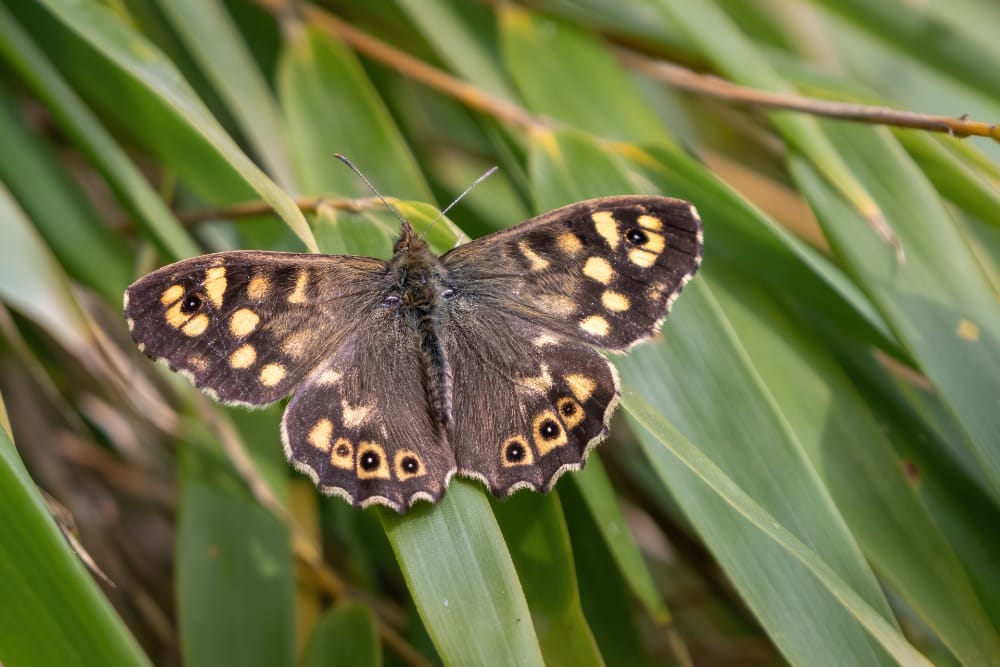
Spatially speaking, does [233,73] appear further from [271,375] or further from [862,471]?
[862,471]

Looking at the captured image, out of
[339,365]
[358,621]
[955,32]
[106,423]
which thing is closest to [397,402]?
[339,365]

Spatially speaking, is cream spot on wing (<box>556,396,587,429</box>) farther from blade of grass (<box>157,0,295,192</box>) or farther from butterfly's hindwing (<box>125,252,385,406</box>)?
blade of grass (<box>157,0,295,192</box>)

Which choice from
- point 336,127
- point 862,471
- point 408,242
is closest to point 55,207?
point 336,127

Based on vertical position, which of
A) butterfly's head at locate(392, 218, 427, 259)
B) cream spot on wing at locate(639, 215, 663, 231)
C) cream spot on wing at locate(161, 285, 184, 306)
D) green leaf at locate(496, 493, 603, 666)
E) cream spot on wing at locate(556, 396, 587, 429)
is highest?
cream spot on wing at locate(639, 215, 663, 231)

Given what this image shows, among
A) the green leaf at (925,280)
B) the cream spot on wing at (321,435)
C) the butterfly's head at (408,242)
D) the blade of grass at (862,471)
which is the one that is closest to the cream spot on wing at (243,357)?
the cream spot on wing at (321,435)

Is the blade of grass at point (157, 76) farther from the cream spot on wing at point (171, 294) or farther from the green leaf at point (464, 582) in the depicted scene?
the green leaf at point (464, 582)

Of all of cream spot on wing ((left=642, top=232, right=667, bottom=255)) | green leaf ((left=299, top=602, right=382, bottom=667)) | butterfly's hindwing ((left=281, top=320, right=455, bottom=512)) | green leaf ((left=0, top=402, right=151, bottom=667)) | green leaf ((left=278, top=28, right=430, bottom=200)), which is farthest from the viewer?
green leaf ((left=278, top=28, right=430, bottom=200))

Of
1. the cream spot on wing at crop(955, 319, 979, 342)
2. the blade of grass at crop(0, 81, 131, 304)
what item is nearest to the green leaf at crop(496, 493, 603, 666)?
the cream spot on wing at crop(955, 319, 979, 342)

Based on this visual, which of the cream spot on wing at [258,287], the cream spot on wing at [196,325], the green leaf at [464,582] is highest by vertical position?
the cream spot on wing at [258,287]
